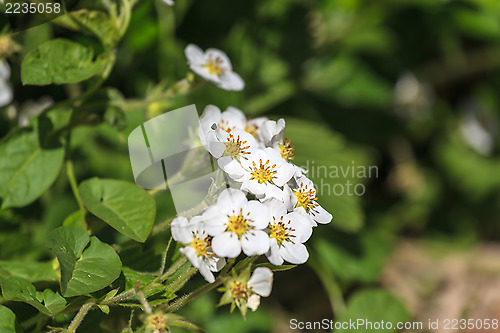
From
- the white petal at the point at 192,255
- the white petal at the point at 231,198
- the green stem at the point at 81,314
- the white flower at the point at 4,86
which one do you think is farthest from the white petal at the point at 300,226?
the white flower at the point at 4,86

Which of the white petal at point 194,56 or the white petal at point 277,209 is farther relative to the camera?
the white petal at point 194,56

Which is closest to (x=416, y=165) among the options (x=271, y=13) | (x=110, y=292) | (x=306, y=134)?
(x=306, y=134)

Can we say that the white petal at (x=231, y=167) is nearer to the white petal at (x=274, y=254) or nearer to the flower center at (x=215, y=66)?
the white petal at (x=274, y=254)

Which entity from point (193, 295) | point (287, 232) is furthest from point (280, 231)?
point (193, 295)

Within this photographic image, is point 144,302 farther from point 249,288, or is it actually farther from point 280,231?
point 280,231

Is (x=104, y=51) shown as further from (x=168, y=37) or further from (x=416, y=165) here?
(x=416, y=165)

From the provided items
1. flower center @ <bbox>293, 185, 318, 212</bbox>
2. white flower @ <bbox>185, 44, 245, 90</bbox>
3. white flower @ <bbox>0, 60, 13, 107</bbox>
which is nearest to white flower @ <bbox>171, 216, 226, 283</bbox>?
flower center @ <bbox>293, 185, 318, 212</bbox>

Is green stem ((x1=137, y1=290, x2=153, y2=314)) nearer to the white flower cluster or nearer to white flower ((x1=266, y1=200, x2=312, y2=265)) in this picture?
the white flower cluster
